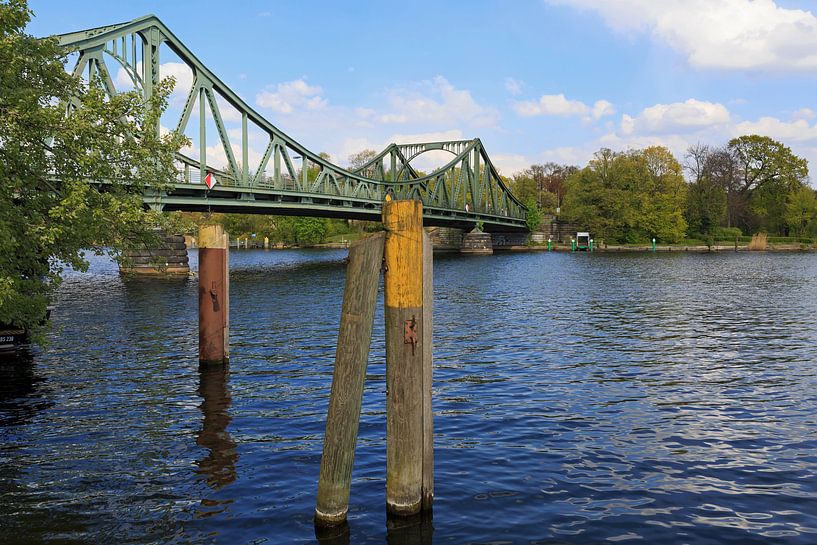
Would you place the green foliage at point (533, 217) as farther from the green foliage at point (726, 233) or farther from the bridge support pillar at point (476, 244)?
the green foliage at point (726, 233)

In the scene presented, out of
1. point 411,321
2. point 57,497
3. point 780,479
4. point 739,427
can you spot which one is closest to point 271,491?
point 57,497

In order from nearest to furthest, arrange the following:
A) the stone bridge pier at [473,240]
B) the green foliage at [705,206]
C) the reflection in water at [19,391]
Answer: the reflection in water at [19,391] → the stone bridge pier at [473,240] → the green foliage at [705,206]

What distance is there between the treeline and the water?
9634 centimetres

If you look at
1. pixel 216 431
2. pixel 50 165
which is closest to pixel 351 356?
pixel 216 431

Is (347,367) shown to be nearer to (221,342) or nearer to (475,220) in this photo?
(221,342)

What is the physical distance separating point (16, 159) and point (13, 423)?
14.8ft

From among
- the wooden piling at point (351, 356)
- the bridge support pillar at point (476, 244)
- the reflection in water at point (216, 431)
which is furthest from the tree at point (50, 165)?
the bridge support pillar at point (476, 244)

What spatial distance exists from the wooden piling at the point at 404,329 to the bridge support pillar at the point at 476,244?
347 feet

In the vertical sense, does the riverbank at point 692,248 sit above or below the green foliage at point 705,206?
below

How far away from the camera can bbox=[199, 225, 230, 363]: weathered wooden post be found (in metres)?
14.6

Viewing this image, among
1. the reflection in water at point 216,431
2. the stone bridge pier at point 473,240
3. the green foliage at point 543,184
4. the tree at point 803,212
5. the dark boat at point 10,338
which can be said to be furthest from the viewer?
the green foliage at point 543,184

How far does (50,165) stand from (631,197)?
372ft

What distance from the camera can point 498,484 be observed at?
891cm

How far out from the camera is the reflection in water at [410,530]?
7.17m
